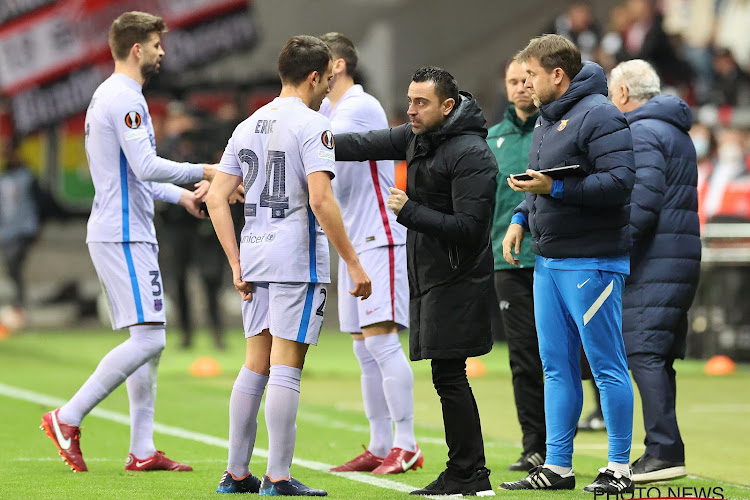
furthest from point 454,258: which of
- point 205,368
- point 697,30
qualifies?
point 697,30

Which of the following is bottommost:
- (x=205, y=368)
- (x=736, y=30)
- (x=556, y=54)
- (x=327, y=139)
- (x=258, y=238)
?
(x=205, y=368)

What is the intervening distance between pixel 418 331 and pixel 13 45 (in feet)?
58.9

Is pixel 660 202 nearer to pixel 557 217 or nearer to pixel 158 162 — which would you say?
pixel 557 217

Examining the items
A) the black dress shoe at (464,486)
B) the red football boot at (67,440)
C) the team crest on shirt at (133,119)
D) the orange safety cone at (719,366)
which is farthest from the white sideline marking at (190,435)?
the orange safety cone at (719,366)

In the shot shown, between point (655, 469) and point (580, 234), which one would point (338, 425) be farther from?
point (580, 234)

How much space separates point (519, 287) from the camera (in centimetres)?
809

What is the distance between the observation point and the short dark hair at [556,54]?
6734 mm

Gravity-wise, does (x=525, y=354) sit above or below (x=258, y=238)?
below

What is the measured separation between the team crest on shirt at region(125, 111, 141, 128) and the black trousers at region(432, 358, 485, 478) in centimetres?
219

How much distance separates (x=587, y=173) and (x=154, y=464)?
2860 millimetres

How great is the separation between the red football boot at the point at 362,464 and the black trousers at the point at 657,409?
150 cm

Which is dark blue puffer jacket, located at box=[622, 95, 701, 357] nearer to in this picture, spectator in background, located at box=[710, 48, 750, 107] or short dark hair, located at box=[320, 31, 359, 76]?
short dark hair, located at box=[320, 31, 359, 76]

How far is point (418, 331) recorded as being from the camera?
263 inches

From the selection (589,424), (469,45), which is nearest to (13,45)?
(469,45)
